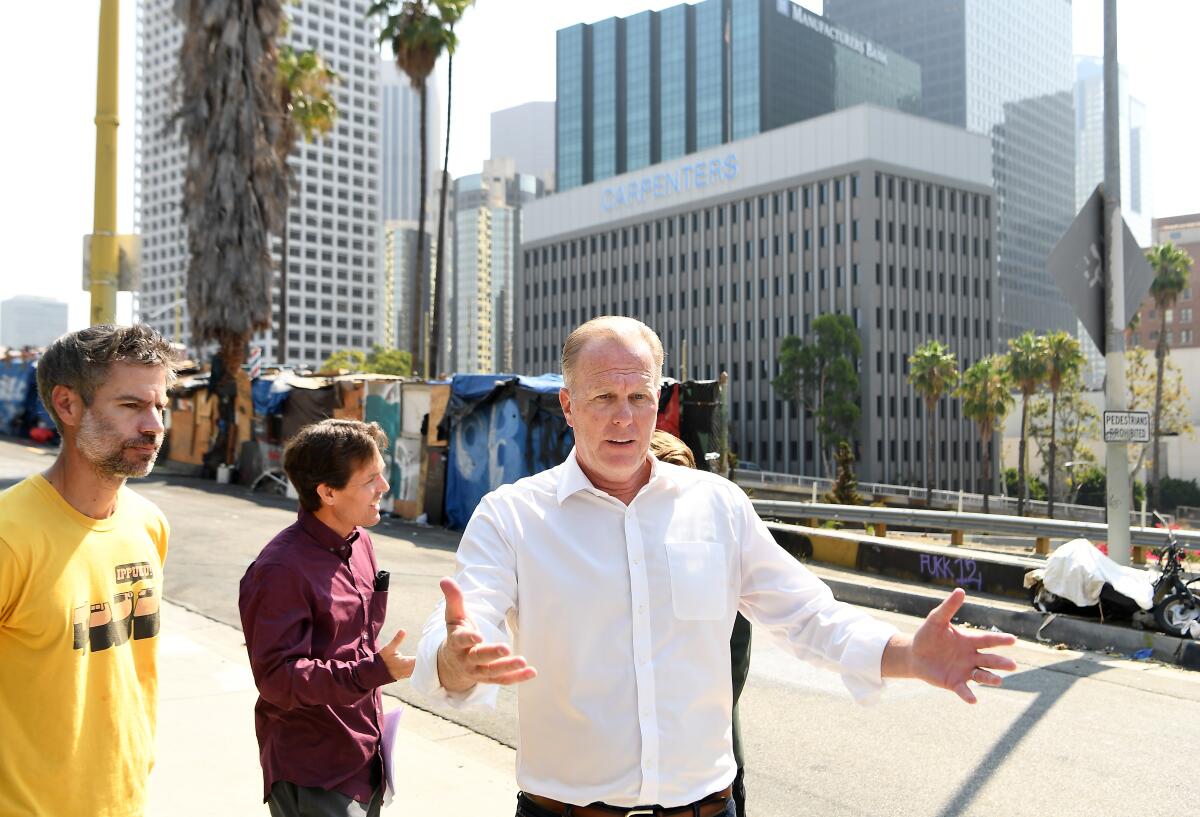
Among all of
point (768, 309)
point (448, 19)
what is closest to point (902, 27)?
point (768, 309)

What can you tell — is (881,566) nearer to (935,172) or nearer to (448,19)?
(448,19)

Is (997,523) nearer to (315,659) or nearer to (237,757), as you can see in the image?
(237,757)

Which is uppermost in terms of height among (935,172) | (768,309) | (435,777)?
(935,172)

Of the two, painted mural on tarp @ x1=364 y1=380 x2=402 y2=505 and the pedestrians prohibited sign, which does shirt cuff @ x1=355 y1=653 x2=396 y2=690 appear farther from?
painted mural on tarp @ x1=364 y1=380 x2=402 y2=505

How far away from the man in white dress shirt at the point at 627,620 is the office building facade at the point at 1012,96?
160 meters

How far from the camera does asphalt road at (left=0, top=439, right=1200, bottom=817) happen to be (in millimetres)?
4949

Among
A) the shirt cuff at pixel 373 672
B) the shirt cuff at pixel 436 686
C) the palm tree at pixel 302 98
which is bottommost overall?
the shirt cuff at pixel 373 672

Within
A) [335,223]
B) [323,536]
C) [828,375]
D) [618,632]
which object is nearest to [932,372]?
[828,375]

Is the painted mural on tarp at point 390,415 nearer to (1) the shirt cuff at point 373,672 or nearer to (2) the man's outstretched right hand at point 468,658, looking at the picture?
(1) the shirt cuff at point 373,672

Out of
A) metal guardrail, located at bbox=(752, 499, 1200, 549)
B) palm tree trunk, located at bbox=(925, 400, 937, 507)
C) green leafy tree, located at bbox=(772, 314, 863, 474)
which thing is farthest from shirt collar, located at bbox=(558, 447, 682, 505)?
green leafy tree, located at bbox=(772, 314, 863, 474)

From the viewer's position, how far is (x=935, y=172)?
8869 centimetres

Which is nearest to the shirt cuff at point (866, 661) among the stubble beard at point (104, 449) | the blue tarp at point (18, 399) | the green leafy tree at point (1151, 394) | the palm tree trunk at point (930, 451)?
the stubble beard at point (104, 449)

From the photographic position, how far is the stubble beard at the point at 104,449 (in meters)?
2.49

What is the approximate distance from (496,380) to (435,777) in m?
11.2
